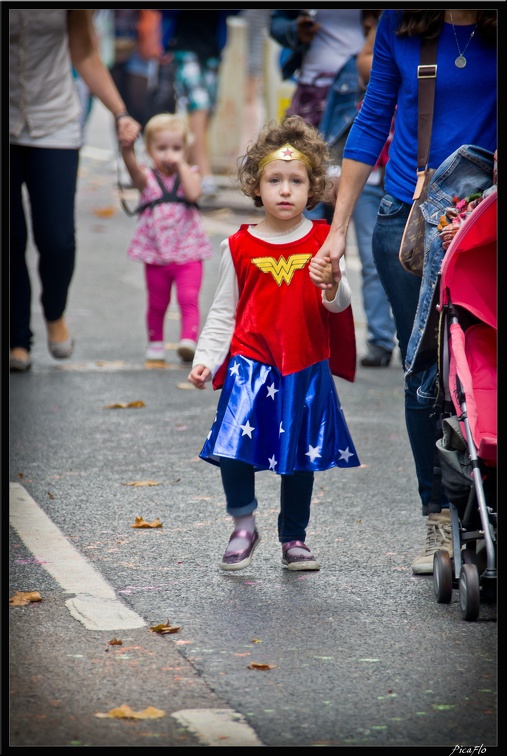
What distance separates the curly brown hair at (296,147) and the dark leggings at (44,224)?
2.97 metres

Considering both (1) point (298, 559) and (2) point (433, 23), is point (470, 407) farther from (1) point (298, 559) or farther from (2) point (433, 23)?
(2) point (433, 23)

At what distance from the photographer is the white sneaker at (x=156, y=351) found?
27.9 ft

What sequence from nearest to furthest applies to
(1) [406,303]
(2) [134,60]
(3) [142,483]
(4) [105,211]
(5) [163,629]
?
(5) [163,629], (1) [406,303], (3) [142,483], (4) [105,211], (2) [134,60]

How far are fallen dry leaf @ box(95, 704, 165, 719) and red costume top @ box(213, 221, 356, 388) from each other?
4.86 ft

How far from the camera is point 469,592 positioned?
3949 millimetres

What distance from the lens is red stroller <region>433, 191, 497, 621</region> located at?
156 inches

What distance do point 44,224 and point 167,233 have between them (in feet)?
4.20

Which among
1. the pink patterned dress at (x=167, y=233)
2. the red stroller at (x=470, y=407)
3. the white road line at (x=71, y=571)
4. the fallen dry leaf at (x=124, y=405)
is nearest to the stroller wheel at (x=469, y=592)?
the red stroller at (x=470, y=407)

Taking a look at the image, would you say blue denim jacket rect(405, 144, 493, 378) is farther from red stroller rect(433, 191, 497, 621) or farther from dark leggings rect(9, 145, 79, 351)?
dark leggings rect(9, 145, 79, 351)

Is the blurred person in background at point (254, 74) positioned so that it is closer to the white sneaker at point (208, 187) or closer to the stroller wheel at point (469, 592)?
the white sneaker at point (208, 187)

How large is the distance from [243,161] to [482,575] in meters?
1.71

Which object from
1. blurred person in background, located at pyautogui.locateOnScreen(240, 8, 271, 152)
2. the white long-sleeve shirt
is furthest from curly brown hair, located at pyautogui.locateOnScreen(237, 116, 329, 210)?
blurred person in background, located at pyautogui.locateOnScreen(240, 8, 271, 152)

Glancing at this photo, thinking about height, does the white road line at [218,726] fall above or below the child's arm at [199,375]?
below

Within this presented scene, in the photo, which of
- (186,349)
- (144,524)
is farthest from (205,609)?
(186,349)
